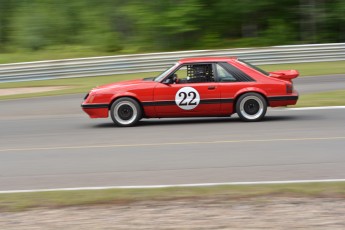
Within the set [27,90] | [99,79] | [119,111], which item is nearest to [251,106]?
[119,111]

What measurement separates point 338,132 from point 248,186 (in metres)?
4.53

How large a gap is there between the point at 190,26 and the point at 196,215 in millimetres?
24047

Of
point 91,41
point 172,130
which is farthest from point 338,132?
point 91,41

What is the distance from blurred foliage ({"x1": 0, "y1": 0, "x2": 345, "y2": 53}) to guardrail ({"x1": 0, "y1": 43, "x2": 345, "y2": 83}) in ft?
16.1

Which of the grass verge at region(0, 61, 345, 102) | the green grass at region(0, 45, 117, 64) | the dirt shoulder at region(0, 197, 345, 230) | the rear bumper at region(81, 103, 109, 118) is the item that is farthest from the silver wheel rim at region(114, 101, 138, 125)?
the green grass at region(0, 45, 117, 64)

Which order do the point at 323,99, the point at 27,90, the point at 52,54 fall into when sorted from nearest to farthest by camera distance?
the point at 323,99, the point at 27,90, the point at 52,54

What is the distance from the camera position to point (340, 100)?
1588cm

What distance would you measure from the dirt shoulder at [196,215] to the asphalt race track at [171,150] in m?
1.33

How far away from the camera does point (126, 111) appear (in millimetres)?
13133

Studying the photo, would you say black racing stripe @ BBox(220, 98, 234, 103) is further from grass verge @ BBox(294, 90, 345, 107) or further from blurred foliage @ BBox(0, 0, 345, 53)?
blurred foliage @ BBox(0, 0, 345, 53)

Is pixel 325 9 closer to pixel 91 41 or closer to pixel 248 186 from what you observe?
pixel 91 41

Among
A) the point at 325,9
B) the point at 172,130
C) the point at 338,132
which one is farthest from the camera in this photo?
the point at 325,9

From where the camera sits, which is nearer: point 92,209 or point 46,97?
point 92,209

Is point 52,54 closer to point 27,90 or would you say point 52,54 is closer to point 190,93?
point 27,90
